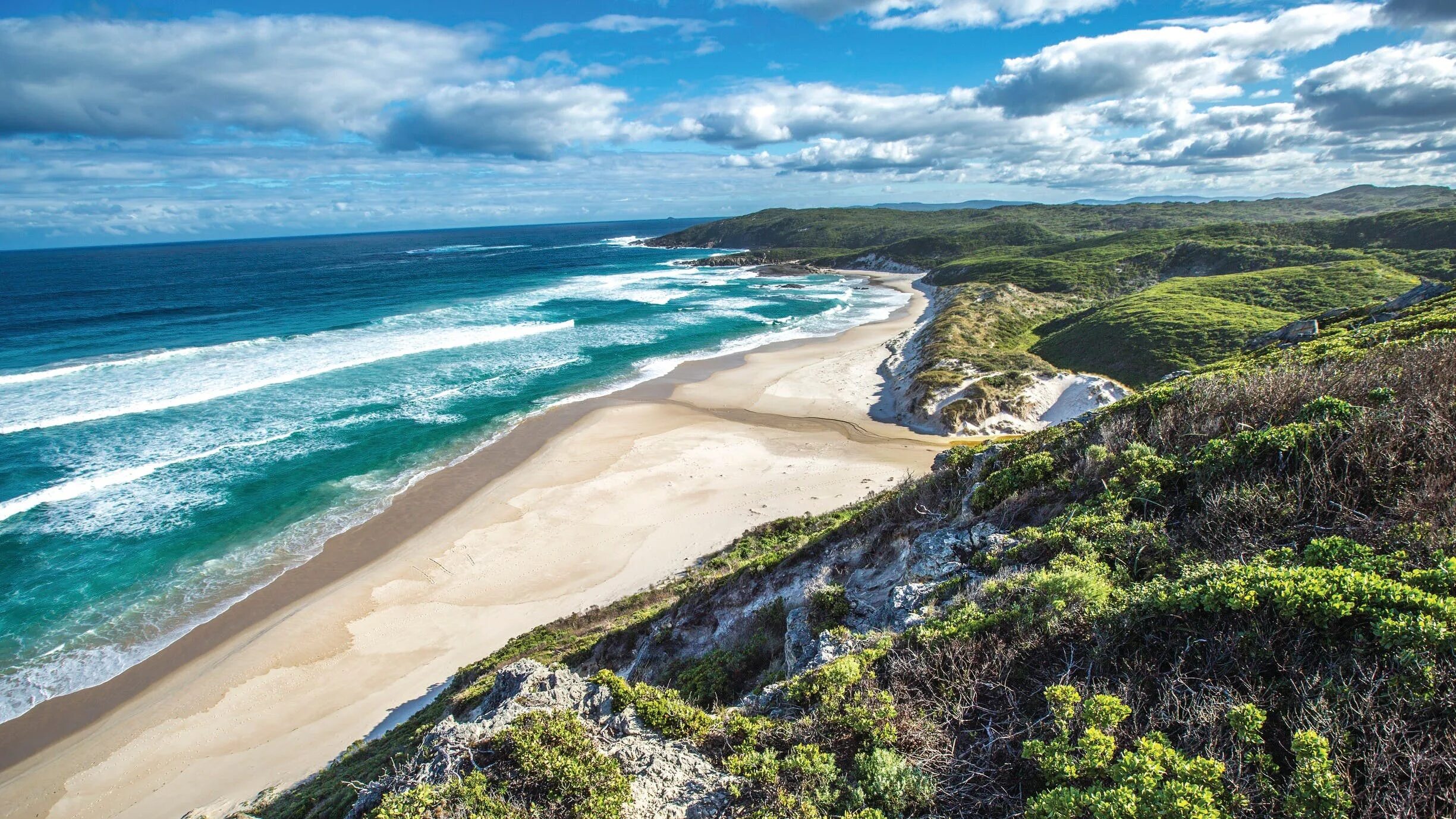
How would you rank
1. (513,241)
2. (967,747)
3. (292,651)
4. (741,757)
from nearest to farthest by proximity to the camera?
(967,747), (741,757), (292,651), (513,241)

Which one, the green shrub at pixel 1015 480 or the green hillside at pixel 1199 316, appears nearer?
the green shrub at pixel 1015 480

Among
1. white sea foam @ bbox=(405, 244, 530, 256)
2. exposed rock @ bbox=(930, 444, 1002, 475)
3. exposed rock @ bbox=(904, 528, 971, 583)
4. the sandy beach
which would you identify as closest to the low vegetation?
exposed rock @ bbox=(904, 528, 971, 583)

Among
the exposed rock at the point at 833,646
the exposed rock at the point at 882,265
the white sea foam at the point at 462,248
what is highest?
the white sea foam at the point at 462,248

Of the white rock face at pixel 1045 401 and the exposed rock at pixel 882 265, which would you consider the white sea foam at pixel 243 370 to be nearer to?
the white rock face at pixel 1045 401

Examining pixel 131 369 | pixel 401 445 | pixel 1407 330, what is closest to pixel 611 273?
pixel 131 369


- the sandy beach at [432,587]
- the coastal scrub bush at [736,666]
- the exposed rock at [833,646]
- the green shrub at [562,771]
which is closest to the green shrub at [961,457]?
the coastal scrub bush at [736,666]

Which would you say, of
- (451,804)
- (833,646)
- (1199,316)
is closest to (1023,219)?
(1199,316)

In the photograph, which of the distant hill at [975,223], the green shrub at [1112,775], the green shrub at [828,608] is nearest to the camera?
the green shrub at [1112,775]

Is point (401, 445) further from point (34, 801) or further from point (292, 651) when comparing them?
point (34, 801)

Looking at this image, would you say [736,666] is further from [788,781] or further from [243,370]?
[243,370]
